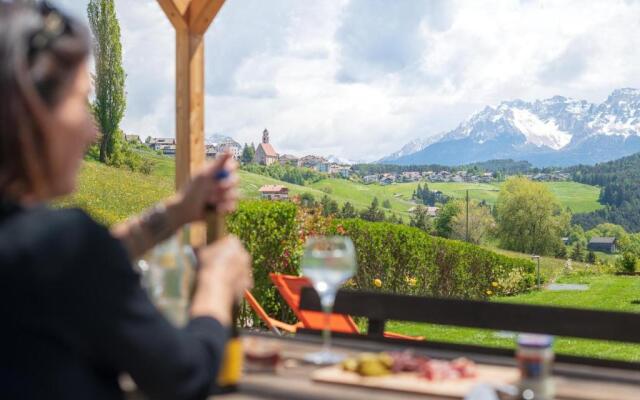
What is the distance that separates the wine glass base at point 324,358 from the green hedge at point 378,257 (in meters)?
5.49

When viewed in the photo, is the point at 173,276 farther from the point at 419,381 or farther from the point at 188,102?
the point at 188,102

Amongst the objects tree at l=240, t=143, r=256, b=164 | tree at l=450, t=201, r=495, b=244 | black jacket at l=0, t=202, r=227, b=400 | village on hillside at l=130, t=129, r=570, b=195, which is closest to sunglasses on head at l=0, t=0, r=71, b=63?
black jacket at l=0, t=202, r=227, b=400

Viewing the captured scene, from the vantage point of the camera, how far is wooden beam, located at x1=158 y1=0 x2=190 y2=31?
4352mm

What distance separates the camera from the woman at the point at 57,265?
0.95 m

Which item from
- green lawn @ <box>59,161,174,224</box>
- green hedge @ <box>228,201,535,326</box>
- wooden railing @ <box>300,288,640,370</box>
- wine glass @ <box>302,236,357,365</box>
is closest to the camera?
wine glass @ <box>302,236,357,365</box>

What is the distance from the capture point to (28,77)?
0.95 m

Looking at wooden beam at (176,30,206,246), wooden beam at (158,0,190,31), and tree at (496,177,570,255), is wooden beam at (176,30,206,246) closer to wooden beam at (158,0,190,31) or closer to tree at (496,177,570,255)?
wooden beam at (158,0,190,31)

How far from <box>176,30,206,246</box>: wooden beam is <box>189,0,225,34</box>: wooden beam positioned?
0.18 feet

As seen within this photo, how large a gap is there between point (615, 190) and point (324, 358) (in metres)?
88.9

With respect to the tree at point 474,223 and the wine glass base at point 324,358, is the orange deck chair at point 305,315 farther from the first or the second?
the tree at point 474,223

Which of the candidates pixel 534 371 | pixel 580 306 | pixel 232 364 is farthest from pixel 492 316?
pixel 580 306

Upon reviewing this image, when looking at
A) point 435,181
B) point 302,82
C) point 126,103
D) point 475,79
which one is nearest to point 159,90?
point 126,103

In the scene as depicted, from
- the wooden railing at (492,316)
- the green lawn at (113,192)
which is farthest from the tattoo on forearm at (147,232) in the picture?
the green lawn at (113,192)

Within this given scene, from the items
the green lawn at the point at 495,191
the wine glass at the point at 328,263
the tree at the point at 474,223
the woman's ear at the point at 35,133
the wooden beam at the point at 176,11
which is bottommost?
the tree at the point at 474,223
